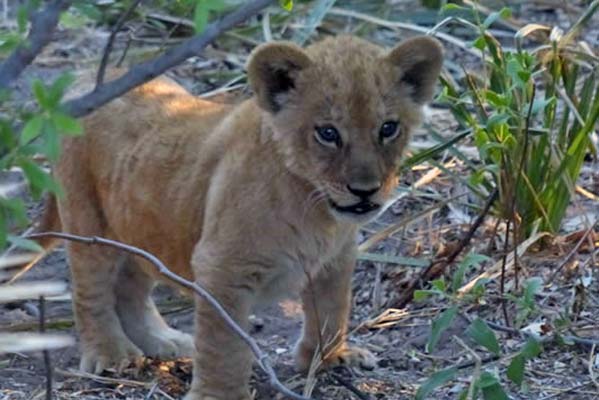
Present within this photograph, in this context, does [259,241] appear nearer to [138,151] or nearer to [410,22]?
[138,151]

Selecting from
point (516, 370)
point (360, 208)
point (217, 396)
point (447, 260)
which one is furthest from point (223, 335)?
point (447, 260)

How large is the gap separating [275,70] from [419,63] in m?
0.46

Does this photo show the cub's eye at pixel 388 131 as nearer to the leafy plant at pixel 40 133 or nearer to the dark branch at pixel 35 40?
the leafy plant at pixel 40 133

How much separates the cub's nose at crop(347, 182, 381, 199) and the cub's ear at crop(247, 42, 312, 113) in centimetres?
40

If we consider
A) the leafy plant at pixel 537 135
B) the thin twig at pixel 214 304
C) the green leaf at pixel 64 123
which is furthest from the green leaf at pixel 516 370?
the green leaf at pixel 64 123

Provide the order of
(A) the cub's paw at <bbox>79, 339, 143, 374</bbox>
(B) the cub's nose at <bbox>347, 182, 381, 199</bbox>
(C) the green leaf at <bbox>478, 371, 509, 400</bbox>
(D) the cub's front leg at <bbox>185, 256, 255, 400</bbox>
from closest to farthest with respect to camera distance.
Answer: (C) the green leaf at <bbox>478, 371, 509, 400</bbox>
(B) the cub's nose at <bbox>347, 182, 381, 199</bbox>
(D) the cub's front leg at <bbox>185, 256, 255, 400</bbox>
(A) the cub's paw at <bbox>79, 339, 143, 374</bbox>

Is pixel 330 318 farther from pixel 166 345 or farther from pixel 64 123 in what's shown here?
pixel 64 123

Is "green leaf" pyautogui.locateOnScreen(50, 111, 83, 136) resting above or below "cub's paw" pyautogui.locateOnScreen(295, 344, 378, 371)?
above

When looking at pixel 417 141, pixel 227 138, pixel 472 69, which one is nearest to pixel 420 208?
pixel 417 141

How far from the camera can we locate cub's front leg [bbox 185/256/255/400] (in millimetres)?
4398

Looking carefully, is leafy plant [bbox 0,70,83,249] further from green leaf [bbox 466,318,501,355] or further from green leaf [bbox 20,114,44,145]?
green leaf [bbox 466,318,501,355]

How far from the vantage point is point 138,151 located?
495 centimetres

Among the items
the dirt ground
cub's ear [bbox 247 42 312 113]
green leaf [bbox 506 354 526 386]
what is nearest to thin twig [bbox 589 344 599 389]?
the dirt ground

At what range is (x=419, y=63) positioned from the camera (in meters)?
4.51
